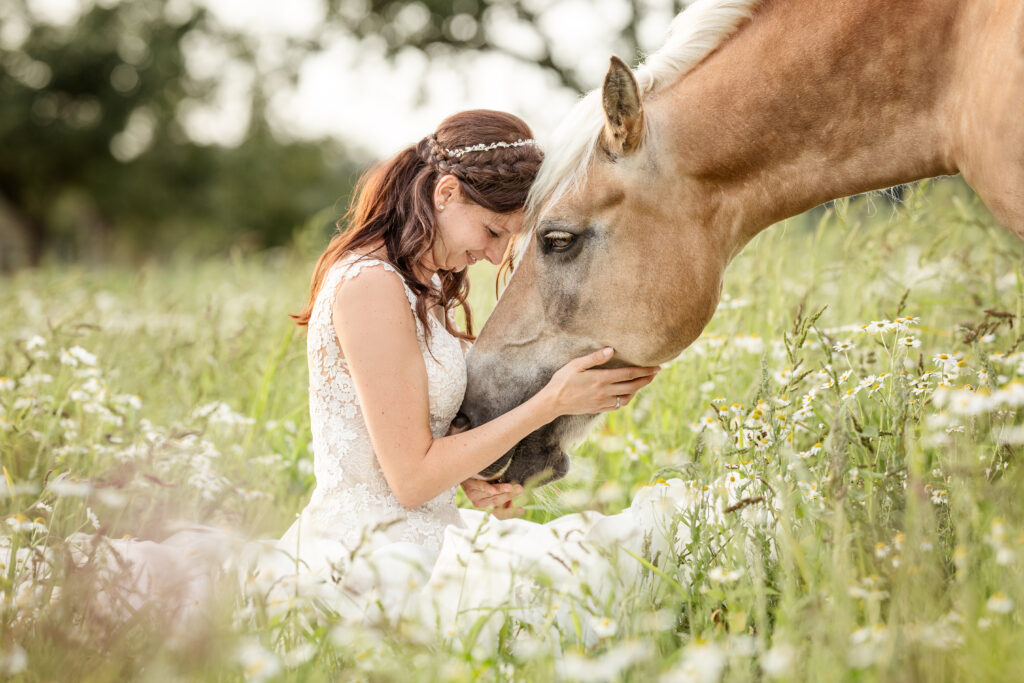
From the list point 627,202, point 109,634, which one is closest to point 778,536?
point 627,202

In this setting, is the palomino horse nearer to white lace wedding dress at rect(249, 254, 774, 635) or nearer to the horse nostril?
the horse nostril

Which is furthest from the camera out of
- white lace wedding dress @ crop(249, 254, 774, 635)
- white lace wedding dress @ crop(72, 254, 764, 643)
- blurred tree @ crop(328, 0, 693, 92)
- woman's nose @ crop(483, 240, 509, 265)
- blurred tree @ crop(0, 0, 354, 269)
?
blurred tree @ crop(0, 0, 354, 269)

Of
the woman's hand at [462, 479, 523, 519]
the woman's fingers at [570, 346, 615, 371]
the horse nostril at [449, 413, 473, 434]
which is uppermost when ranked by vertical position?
the woman's fingers at [570, 346, 615, 371]

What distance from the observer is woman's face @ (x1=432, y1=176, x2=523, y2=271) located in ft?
8.81

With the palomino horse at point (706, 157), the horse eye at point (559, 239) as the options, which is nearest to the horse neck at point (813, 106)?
the palomino horse at point (706, 157)

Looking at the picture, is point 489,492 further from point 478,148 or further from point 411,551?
point 478,148

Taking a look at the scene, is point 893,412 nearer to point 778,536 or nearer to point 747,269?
point 778,536

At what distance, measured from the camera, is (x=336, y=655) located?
6.24 ft

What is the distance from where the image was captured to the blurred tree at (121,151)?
66.7ft

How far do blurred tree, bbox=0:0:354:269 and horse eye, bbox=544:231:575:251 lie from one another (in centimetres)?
1613

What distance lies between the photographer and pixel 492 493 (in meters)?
2.81

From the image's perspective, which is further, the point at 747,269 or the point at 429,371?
the point at 747,269

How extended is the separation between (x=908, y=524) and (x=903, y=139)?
1.36m

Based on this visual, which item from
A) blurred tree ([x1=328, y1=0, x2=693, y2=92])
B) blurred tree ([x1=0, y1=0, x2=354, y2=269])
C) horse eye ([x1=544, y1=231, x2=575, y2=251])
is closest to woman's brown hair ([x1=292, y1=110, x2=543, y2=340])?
horse eye ([x1=544, y1=231, x2=575, y2=251])
